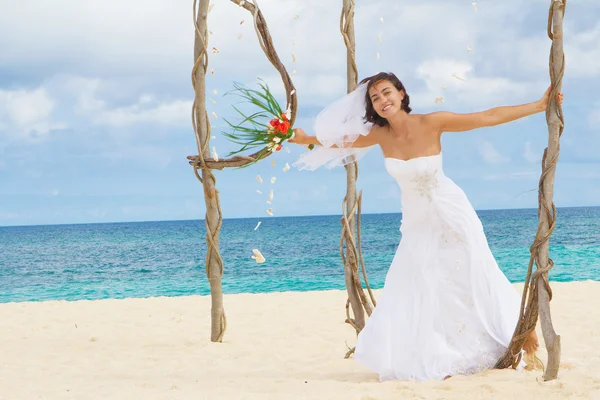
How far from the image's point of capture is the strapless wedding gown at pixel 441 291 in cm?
359

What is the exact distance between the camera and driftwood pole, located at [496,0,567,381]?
3379 mm

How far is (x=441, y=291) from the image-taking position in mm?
3623

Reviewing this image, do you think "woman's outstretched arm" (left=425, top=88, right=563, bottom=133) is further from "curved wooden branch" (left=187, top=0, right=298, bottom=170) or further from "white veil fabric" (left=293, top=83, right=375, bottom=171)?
"curved wooden branch" (left=187, top=0, right=298, bottom=170)

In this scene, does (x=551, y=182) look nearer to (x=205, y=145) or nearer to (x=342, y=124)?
(x=342, y=124)

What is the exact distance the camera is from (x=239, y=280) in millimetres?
18469

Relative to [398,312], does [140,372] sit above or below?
below

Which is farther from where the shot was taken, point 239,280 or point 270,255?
point 270,255

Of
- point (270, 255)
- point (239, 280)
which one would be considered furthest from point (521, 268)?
point (270, 255)

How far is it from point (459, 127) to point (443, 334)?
1.18m

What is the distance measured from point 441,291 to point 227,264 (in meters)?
20.4

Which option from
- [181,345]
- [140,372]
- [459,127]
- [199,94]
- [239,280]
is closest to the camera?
[459,127]

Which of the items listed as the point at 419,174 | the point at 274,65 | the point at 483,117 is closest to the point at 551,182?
the point at 483,117

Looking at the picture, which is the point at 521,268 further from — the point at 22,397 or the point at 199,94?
the point at 22,397

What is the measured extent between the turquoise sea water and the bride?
11912 millimetres
